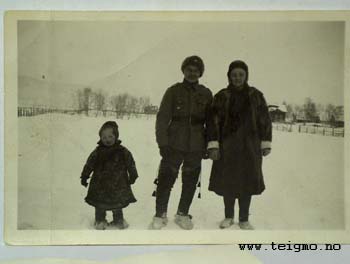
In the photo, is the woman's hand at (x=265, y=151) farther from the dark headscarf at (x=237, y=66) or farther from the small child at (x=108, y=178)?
the small child at (x=108, y=178)

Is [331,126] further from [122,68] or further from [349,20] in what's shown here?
[122,68]

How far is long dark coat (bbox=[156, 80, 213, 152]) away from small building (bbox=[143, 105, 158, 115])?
1 centimetres

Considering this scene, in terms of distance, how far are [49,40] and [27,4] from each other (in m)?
0.11

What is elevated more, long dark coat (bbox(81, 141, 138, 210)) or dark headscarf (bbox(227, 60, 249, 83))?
dark headscarf (bbox(227, 60, 249, 83))

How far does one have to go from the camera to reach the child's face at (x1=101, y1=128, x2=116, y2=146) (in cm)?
113

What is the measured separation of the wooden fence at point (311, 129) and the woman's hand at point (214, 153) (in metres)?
0.17

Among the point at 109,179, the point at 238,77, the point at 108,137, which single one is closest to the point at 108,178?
the point at 109,179

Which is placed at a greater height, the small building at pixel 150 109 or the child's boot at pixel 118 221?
the small building at pixel 150 109

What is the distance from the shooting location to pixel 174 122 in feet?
3.69

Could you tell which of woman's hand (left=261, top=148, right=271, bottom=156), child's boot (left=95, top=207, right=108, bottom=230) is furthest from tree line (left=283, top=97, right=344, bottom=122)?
child's boot (left=95, top=207, right=108, bottom=230)

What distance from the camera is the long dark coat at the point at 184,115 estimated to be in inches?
44.3

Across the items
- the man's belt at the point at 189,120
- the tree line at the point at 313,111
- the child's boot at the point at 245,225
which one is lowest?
the child's boot at the point at 245,225

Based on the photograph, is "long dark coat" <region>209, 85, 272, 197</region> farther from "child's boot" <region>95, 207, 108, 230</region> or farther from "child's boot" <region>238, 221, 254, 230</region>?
"child's boot" <region>95, 207, 108, 230</region>

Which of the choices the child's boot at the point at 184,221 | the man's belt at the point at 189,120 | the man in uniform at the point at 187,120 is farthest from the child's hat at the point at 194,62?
the child's boot at the point at 184,221
